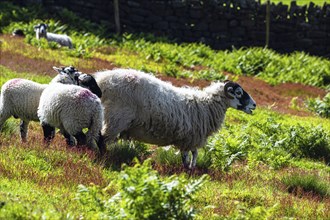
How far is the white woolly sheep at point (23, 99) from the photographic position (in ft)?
37.2

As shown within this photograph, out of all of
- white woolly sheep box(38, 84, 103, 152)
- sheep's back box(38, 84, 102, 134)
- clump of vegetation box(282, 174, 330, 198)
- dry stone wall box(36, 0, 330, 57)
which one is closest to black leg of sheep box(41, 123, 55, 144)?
white woolly sheep box(38, 84, 103, 152)

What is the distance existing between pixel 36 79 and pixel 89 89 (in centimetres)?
Answer: 676

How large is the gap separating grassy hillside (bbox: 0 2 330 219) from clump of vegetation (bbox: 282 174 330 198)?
0.05 ft

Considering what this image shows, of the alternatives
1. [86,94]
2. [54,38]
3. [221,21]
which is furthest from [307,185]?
[221,21]

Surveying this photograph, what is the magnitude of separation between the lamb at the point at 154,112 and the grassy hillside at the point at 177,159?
0.98 ft

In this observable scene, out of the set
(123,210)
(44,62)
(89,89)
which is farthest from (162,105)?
(44,62)

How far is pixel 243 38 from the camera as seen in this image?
34031 millimetres

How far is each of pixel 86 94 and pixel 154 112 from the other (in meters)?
1.37

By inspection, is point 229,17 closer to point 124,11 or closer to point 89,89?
point 124,11

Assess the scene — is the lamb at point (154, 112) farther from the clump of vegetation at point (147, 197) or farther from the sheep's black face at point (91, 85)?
the clump of vegetation at point (147, 197)

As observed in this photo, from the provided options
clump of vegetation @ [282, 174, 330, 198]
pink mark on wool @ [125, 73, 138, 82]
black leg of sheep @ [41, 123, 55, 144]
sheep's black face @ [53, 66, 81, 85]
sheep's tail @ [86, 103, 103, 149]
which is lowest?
clump of vegetation @ [282, 174, 330, 198]

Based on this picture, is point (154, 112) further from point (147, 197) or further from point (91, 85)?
point (147, 197)

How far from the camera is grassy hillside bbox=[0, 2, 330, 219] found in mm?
6555

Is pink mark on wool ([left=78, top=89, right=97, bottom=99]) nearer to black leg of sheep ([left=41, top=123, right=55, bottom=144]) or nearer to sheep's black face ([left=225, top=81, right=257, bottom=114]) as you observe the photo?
black leg of sheep ([left=41, top=123, right=55, bottom=144])
